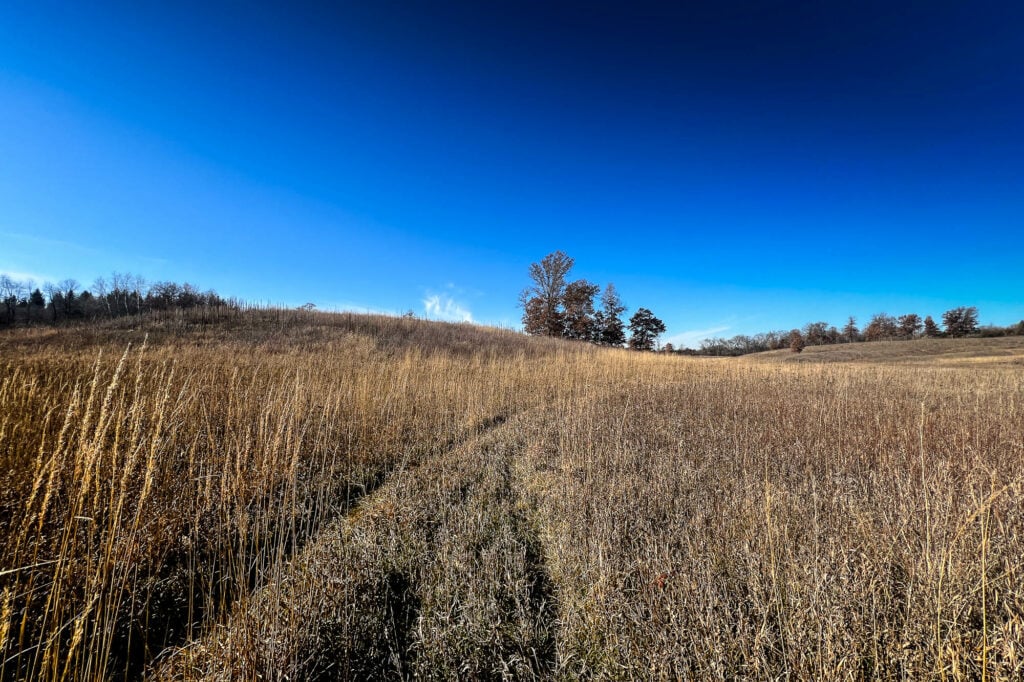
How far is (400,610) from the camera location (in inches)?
81.4

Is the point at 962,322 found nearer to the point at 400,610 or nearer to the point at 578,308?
the point at 578,308

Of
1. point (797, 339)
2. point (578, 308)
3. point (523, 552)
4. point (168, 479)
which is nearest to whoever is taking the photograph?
point (523, 552)

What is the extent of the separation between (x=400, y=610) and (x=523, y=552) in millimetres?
828

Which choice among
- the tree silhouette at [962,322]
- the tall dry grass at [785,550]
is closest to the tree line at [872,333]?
the tree silhouette at [962,322]

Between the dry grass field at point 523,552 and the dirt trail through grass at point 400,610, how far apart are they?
0.01 meters

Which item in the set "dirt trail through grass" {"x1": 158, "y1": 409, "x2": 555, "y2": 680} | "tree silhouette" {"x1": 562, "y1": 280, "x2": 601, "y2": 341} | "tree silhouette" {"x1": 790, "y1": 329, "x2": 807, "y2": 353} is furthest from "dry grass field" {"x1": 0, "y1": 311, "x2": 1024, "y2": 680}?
"tree silhouette" {"x1": 790, "y1": 329, "x2": 807, "y2": 353}

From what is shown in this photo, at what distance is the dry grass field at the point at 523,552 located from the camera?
158 centimetres

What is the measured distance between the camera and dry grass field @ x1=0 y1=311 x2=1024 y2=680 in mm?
1578

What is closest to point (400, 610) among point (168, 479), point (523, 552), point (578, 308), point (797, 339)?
point (523, 552)

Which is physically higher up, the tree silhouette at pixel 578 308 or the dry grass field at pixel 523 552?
the tree silhouette at pixel 578 308

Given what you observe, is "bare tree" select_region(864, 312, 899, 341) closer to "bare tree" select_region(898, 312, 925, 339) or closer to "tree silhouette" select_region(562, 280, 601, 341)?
"bare tree" select_region(898, 312, 925, 339)

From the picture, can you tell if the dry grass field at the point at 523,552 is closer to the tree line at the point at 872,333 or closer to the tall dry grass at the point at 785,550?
the tall dry grass at the point at 785,550

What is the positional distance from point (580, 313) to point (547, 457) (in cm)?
2951

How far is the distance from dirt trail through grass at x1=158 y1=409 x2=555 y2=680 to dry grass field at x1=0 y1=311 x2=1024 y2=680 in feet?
0.05
